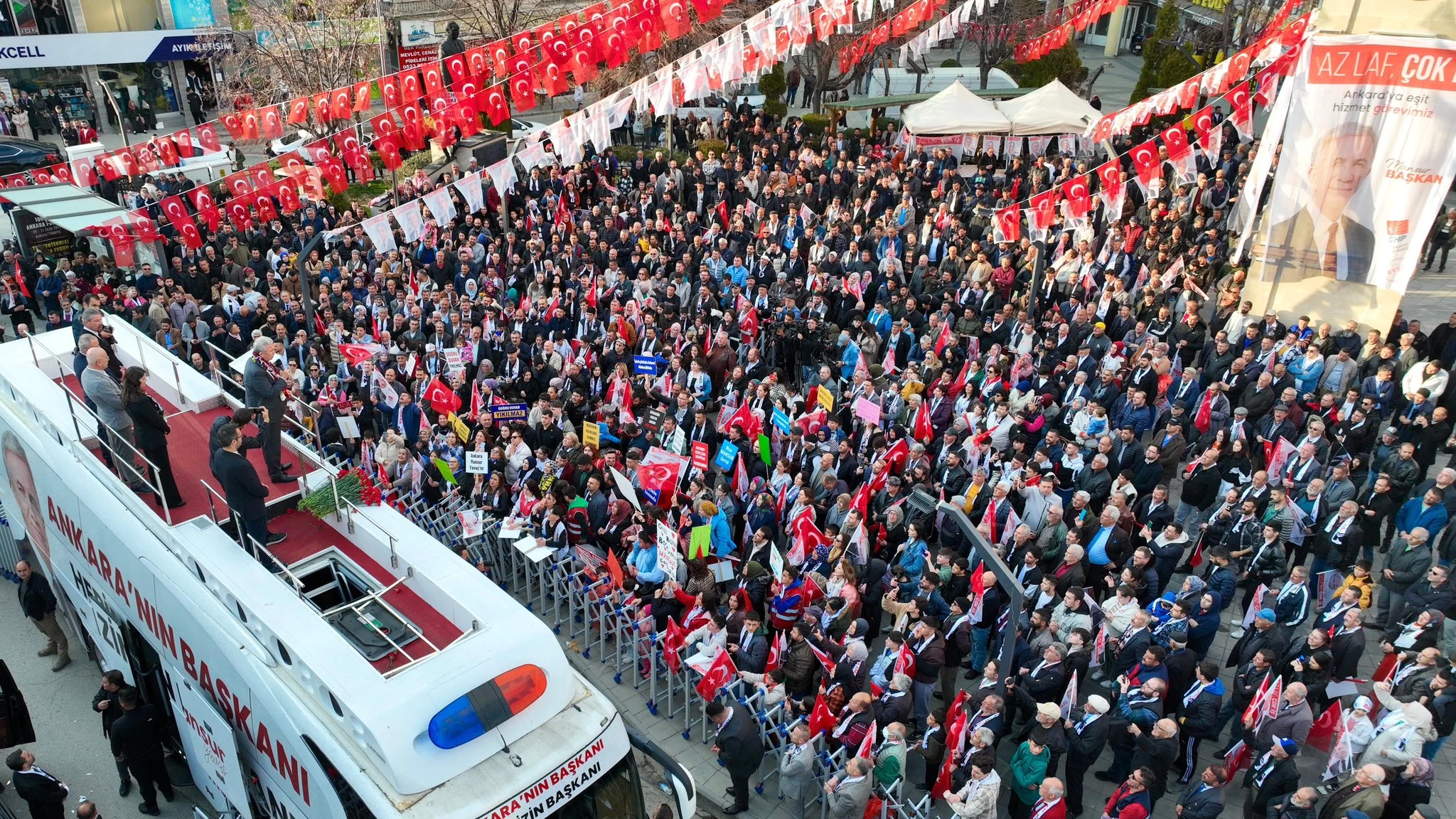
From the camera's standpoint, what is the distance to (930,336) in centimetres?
1583

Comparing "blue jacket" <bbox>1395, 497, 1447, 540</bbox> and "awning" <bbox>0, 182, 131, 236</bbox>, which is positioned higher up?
"awning" <bbox>0, 182, 131, 236</bbox>

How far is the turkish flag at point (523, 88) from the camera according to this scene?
1814cm

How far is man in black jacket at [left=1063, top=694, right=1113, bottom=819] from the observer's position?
346 inches

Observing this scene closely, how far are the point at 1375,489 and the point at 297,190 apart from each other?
19.3 metres

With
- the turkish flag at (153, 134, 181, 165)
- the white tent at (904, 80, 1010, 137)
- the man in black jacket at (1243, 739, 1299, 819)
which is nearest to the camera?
the man in black jacket at (1243, 739, 1299, 819)

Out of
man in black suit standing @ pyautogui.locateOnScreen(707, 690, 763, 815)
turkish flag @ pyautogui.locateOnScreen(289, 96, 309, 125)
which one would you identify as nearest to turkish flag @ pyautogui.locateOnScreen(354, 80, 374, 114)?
turkish flag @ pyautogui.locateOnScreen(289, 96, 309, 125)

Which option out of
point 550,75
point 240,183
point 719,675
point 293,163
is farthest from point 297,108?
point 719,675

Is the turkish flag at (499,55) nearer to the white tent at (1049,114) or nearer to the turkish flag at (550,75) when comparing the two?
the turkish flag at (550,75)

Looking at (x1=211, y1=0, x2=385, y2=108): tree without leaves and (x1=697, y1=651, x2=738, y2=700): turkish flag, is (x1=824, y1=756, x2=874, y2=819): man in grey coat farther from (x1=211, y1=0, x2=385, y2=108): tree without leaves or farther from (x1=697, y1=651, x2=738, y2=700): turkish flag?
(x1=211, y1=0, x2=385, y2=108): tree without leaves

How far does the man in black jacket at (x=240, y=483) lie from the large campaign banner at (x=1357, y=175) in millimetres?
16162

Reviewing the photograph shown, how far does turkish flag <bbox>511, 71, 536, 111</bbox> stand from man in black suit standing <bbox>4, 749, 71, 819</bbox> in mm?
13310

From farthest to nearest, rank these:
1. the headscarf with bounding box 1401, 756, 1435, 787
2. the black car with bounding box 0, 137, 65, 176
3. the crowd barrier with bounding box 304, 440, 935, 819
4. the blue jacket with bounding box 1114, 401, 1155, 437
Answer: the black car with bounding box 0, 137, 65, 176 < the blue jacket with bounding box 1114, 401, 1155, 437 < the crowd barrier with bounding box 304, 440, 935, 819 < the headscarf with bounding box 1401, 756, 1435, 787

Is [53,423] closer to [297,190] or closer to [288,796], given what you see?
[288,796]

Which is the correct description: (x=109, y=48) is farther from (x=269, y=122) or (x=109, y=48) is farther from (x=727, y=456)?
(x=727, y=456)
